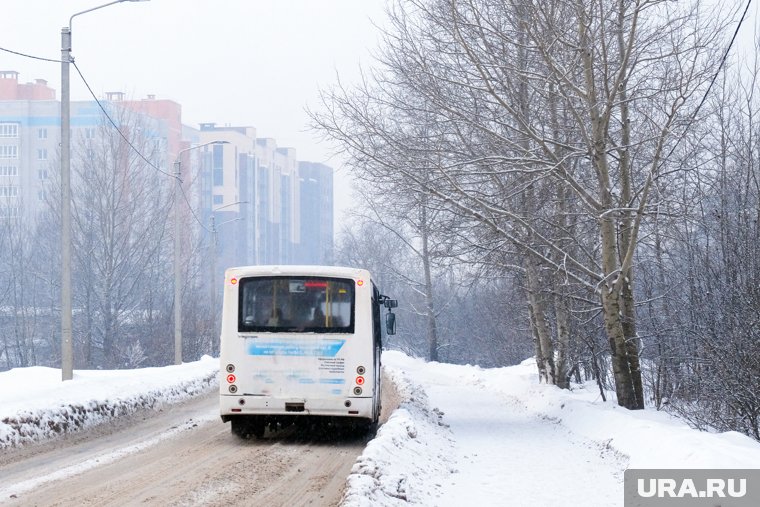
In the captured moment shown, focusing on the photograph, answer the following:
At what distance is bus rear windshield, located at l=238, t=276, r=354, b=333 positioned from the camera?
16.5 m

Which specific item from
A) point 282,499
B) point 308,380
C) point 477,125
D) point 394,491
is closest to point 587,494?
point 394,491

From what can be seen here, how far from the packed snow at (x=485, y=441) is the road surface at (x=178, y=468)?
537 millimetres

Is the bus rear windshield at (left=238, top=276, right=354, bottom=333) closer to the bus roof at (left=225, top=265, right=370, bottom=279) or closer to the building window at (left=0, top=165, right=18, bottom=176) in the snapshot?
the bus roof at (left=225, top=265, right=370, bottom=279)

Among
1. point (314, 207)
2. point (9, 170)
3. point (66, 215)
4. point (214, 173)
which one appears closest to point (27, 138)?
point (9, 170)

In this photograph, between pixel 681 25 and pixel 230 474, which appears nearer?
pixel 230 474

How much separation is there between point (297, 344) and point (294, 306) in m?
0.60

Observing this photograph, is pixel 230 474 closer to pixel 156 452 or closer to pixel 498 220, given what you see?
pixel 156 452

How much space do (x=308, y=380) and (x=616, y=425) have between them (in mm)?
4664

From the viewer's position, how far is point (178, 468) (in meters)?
12.9

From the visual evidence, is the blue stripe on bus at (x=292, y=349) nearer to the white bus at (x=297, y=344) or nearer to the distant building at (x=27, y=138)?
the white bus at (x=297, y=344)

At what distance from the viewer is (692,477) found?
10555 mm

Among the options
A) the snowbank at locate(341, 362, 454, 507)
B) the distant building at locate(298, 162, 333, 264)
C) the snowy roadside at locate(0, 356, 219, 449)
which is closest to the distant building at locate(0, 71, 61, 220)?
the distant building at locate(298, 162, 333, 264)

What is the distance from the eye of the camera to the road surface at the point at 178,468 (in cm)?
1055

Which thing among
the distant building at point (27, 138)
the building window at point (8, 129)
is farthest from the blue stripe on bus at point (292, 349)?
the building window at point (8, 129)
